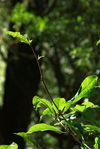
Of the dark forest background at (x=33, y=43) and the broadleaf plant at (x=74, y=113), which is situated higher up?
the dark forest background at (x=33, y=43)

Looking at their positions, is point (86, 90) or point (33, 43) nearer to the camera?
point (86, 90)

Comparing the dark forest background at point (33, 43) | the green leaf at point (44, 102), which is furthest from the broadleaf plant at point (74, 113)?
the dark forest background at point (33, 43)

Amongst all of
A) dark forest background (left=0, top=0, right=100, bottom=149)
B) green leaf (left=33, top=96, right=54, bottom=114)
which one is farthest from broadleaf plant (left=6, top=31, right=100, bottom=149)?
dark forest background (left=0, top=0, right=100, bottom=149)

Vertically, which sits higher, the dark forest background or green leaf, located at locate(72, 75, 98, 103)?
the dark forest background

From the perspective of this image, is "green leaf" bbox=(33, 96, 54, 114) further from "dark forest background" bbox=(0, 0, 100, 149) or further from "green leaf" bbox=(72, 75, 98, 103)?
"dark forest background" bbox=(0, 0, 100, 149)

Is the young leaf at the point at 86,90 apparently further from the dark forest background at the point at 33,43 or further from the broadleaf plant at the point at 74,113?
the dark forest background at the point at 33,43

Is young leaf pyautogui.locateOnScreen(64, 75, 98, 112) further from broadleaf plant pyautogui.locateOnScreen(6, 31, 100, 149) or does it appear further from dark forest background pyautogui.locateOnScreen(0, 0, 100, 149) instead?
dark forest background pyautogui.locateOnScreen(0, 0, 100, 149)

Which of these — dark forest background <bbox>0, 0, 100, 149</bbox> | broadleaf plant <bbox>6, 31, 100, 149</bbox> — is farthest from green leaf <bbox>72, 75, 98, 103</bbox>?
dark forest background <bbox>0, 0, 100, 149</bbox>

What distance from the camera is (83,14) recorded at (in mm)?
4559

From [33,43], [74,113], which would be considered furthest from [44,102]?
[33,43]

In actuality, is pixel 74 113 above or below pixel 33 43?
below

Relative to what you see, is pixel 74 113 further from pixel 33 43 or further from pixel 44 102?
pixel 33 43

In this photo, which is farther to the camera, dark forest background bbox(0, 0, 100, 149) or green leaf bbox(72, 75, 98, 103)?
dark forest background bbox(0, 0, 100, 149)

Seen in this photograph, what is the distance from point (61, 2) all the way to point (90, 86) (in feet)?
16.6
